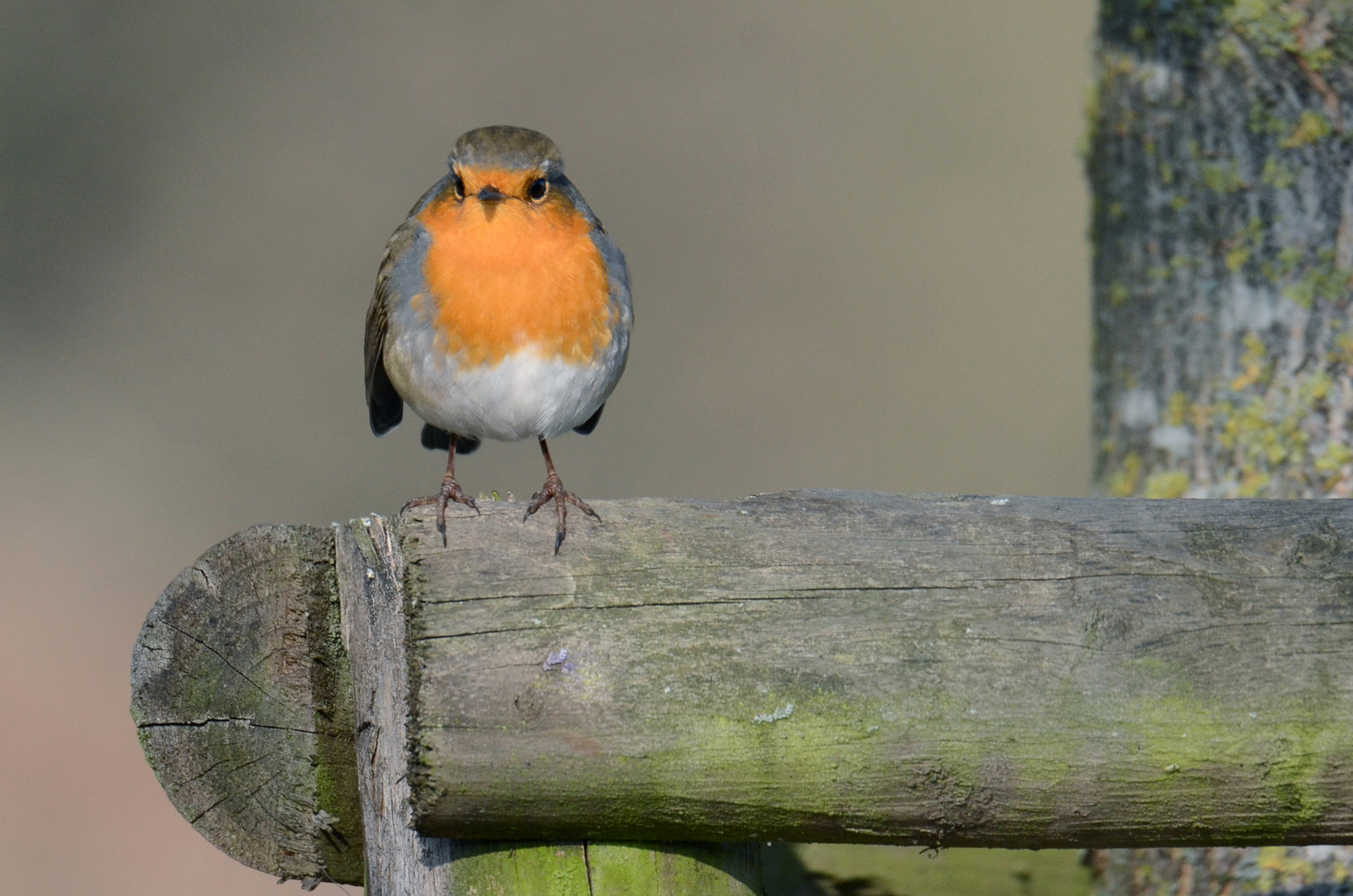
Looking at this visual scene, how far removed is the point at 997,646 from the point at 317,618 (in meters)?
0.93

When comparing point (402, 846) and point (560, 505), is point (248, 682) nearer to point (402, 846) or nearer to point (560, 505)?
point (402, 846)

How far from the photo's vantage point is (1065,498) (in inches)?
75.6

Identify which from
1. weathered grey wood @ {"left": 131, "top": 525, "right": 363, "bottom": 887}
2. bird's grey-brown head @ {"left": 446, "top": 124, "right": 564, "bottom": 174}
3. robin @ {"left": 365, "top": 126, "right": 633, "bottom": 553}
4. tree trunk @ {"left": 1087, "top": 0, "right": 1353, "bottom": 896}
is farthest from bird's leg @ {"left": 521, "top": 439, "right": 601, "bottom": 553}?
tree trunk @ {"left": 1087, "top": 0, "right": 1353, "bottom": 896}

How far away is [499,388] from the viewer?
2.62 metres

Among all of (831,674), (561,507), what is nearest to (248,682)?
(561,507)

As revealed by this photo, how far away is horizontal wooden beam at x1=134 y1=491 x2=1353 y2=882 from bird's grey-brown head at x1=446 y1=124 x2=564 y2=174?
97 centimetres

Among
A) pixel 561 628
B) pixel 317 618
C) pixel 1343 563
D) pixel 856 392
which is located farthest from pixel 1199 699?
pixel 856 392

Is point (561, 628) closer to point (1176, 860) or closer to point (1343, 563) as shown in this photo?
point (1343, 563)

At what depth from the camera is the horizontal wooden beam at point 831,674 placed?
1616 millimetres

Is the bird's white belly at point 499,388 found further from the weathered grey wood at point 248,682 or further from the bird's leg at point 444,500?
the weathered grey wood at point 248,682

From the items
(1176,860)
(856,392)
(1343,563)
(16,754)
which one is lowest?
(1176,860)

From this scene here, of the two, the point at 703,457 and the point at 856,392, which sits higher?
the point at 856,392

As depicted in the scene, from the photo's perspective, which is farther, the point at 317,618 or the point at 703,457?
the point at 703,457

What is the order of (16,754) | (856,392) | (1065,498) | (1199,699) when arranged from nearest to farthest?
(1199,699), (1065,498), (16,754), (856,392)
